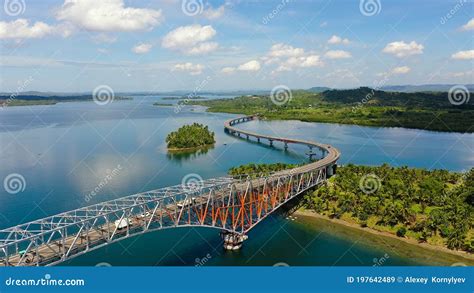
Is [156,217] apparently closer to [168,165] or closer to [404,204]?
[404,204]

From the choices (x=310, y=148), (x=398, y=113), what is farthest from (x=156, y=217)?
(x=398, y=113)

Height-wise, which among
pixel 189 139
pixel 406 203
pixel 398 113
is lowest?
pixel 406 203

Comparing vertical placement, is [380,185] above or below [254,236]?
above

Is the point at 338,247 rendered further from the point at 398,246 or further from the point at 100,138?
the point at 100,138

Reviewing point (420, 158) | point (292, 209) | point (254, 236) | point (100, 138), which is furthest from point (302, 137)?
point (254, 236)

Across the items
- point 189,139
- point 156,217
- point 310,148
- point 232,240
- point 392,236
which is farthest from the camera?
point 189,139

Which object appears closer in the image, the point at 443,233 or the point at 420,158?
the point at 443,233
